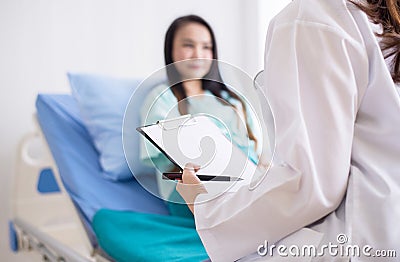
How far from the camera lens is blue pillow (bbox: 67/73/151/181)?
1575mm

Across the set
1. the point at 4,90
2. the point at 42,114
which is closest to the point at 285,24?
the point at 42,114

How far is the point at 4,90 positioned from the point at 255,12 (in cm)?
136

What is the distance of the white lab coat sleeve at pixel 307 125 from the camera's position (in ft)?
1.95

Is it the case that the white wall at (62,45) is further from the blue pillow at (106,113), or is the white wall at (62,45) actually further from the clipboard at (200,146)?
the clipboard at (200,146)

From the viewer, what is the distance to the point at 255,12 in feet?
8.38

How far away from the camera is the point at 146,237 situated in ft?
3.90

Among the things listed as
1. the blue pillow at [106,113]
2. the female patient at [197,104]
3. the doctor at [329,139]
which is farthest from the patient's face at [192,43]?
the doctor at [329,139]

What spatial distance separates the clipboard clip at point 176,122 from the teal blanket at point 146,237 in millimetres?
401

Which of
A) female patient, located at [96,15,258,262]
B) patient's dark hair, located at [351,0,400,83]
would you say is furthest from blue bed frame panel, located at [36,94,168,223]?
patient's dark hair, located at [351,0,400,83]

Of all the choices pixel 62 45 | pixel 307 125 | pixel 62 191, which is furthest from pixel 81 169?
pixel 307 125

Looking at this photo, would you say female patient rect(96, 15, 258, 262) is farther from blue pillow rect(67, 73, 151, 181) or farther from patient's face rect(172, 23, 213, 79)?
blue pillow rect(67, 73, 151, 181)

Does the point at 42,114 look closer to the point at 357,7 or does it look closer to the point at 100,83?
the point at 100,83

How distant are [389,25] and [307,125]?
21 centimetres

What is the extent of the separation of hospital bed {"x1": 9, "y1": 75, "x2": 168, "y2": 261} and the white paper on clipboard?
2.16 ft
